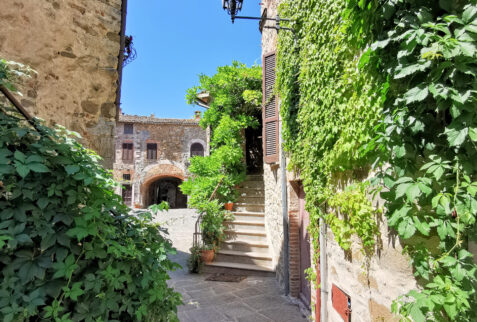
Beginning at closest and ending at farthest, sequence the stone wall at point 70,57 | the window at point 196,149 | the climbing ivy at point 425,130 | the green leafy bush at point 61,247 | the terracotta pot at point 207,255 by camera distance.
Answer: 1. the climbing ivy at point 425,130
2. the green leafy bush at point 61,247
3. the stone wall at point 70,57
4. the terracotta pot at point 207,255
5. the window at point 196,149

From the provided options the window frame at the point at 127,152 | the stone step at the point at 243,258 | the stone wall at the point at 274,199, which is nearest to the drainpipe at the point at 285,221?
the stone wall at the point at 274,199

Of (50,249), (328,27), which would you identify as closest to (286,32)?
(328,27)

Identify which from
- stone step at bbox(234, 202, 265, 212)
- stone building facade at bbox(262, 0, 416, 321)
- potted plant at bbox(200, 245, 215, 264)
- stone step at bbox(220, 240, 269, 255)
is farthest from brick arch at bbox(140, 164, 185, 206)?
stone building facade at bbox(262, 0, 416, 321)

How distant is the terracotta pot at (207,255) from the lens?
21.4 feet

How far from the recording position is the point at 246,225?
748 centimetres

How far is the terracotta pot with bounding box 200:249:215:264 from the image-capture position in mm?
6520

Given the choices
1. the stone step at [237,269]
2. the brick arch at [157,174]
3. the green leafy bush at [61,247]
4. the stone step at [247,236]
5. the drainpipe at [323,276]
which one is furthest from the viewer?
the brick arch at [157,174]

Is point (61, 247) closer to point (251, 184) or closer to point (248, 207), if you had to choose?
point (248, 207)

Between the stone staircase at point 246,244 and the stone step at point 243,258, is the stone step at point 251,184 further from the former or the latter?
the stone step at point 243,258

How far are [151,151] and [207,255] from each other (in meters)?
14.4

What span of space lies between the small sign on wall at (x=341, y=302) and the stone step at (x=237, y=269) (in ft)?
11.3

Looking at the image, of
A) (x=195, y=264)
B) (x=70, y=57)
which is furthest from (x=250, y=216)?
(x=70, y=57)

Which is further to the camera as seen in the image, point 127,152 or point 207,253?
point 127,152

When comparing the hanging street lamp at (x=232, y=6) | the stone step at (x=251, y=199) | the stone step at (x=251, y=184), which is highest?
the hanging street lamp at (x=232, y=6)
